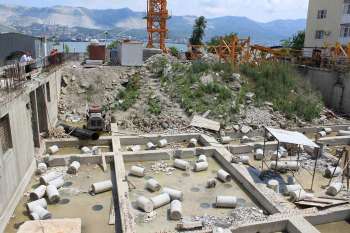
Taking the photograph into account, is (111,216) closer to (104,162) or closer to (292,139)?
(104,162)

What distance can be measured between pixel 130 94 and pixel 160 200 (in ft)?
39.7

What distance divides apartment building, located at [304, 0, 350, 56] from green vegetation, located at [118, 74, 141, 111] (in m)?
18.5

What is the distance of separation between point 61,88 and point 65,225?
14927mm

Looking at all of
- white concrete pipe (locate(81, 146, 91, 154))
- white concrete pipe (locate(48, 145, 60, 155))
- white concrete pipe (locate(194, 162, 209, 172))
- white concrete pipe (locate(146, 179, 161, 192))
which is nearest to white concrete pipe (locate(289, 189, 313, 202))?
white concrete pipe (locate(194, 162, 209, 172))

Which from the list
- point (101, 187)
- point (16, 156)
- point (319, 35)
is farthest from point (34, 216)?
point (319, 35)

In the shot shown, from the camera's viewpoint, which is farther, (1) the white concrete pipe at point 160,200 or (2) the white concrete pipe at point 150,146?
(2) the white concrete pipe at point 150,146

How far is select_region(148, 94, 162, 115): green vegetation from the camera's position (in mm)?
18875

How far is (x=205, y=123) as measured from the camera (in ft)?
57.9

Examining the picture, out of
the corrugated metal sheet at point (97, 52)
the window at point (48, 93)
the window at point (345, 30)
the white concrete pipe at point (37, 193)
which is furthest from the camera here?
the window at point (345, 30)

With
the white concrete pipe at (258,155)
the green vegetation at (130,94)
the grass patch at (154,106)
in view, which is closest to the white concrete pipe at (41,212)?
the white concrete pipe at (258,155)

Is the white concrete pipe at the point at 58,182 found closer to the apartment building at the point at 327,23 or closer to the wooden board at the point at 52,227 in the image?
the wooden board at the point at 52,227

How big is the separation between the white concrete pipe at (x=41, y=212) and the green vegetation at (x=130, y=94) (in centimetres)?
1065

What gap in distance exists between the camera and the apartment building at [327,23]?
32.6 metres

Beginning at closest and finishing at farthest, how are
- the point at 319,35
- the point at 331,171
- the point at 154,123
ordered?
the point at 331,171 → the point at 154,123 → the point at 319,35
